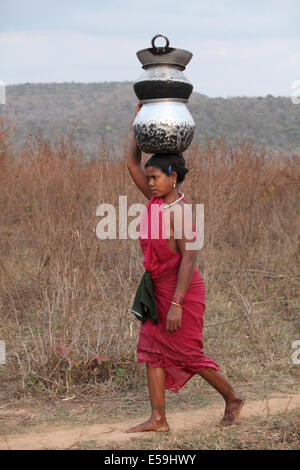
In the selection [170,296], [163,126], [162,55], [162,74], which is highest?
[162,55]

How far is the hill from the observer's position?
93.4 feet

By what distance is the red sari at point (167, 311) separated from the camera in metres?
3.23

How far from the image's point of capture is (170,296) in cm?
327

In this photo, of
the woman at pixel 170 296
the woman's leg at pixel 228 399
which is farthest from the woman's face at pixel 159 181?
the woman's leg at pixel 228 399

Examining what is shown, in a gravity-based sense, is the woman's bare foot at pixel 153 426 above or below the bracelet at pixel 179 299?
below

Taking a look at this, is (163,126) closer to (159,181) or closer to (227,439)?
(159,181)

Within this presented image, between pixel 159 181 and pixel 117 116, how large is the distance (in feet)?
105

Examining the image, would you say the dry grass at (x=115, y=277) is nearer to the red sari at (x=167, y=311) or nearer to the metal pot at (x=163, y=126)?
the red sari at (x=167, y=311)

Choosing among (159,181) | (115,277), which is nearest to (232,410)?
(159,181)

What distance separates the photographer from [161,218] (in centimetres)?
320

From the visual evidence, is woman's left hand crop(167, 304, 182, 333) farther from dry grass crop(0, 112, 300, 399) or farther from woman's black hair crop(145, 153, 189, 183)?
dry grass crop(0, 112, 300, 399)

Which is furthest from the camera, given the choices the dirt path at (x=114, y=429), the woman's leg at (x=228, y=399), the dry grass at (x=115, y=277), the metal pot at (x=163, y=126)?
the dry grass at (x=115, y=277)

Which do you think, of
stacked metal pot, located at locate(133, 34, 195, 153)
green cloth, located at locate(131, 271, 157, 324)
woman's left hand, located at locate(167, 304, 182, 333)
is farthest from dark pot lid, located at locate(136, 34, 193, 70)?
woman's left hand, located at locate(167, 304, 182, 333)

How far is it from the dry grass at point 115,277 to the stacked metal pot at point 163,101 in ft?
4.68
